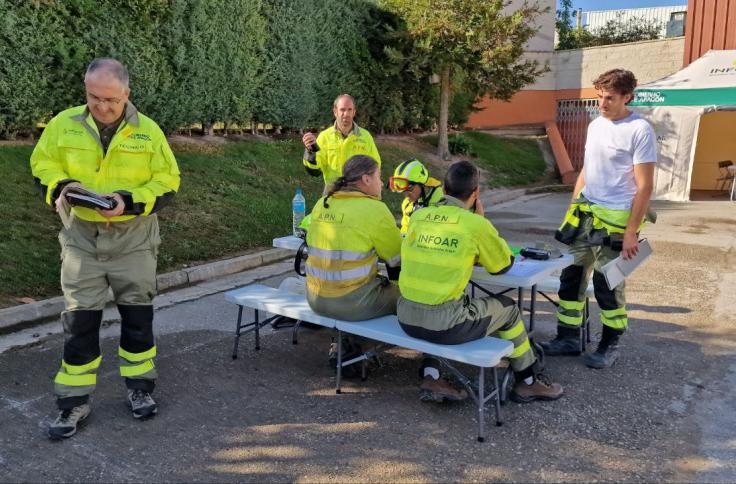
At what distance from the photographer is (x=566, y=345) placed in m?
4.92

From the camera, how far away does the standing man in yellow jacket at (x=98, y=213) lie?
3512 millimetres

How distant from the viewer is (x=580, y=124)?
20078 mm

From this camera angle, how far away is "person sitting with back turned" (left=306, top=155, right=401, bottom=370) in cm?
403

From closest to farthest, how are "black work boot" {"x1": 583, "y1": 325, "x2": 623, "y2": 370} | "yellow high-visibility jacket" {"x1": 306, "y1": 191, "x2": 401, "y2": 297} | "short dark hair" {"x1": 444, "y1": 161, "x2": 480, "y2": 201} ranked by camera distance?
"short dark hair" {"x1": 444, "y1": 161, "x2": 480, "y2": 201} → "yellow high-visibility jacket" {"x1": 306, "y1": 191, "x2": 401, "y2": 297} → "black work boot" {"x1": 583, "y1": 325, "x2": 623, "y2": 370}

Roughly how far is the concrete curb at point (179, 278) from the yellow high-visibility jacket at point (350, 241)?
9.50 feet

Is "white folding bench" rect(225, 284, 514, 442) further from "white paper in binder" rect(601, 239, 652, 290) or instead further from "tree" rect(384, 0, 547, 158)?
"tree" rect(384, 0, 547, 158)

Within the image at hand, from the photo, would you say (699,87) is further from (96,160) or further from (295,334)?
(96,160)

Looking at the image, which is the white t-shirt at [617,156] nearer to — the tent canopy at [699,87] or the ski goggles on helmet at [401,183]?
the ski goggles on helmet at [401,183]

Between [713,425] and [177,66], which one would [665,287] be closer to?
[713,425]

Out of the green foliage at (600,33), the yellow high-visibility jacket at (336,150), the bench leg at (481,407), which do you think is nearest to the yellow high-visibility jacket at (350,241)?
the bench leg at (481,407)

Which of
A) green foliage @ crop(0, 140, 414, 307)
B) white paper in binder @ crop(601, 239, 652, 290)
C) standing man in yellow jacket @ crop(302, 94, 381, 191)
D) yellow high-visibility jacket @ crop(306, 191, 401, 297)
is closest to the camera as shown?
yellow high-visibility jacket @ crop(306, 191, 401, 297)

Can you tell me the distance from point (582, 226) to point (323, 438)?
2472 mm

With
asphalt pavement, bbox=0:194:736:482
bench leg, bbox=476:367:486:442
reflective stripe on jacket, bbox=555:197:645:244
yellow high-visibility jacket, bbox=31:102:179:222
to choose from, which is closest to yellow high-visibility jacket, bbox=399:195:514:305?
bench leg, bbox=476:367:486:442

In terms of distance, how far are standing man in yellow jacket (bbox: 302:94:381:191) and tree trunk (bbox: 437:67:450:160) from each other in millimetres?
10377
